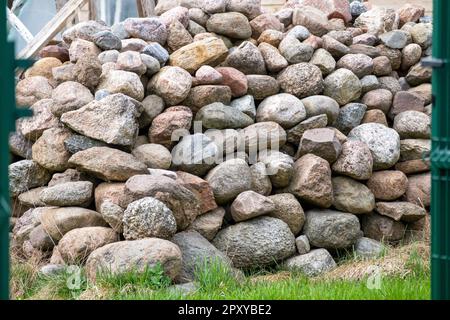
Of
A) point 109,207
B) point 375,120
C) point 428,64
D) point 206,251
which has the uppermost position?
point 428,64

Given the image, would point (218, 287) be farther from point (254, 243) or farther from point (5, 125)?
point (5, 125)

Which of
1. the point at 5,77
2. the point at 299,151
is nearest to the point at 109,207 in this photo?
the point at 299,151

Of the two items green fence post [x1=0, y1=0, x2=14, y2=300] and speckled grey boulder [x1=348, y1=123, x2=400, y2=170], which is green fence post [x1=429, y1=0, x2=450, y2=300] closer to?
green fence post [x1=0, y1=0, x2=14, y2=300]

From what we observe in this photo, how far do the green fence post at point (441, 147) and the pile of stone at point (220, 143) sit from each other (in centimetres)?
239

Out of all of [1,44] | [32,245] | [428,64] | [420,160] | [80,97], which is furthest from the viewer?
[420,160]

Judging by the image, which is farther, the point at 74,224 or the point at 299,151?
the point at 299,151

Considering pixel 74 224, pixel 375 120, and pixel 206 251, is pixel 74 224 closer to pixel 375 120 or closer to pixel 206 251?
pixel 206 251

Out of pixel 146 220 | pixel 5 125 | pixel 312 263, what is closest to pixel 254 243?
pixel 312 263

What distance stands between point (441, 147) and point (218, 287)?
2.48 meters

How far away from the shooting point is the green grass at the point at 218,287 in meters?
4.57

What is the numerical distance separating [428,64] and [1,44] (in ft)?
5.54

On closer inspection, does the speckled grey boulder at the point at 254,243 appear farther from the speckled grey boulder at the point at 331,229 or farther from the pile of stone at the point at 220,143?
the speckled grey boulder at the point at 331,229

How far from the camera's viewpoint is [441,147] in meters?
3.03

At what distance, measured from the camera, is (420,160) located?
6.95 m
